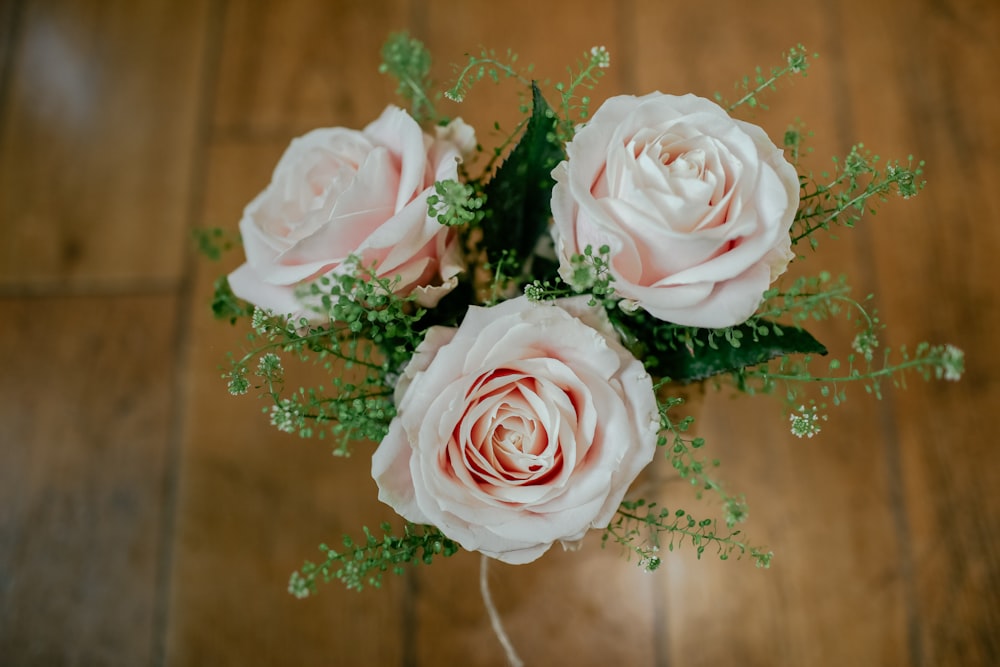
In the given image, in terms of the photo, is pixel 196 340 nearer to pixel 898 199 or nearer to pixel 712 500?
pixel 712 500

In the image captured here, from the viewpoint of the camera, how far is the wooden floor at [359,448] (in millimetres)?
890

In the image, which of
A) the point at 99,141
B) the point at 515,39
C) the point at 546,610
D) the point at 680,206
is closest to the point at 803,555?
the point at 546,610

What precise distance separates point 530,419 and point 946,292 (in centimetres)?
74

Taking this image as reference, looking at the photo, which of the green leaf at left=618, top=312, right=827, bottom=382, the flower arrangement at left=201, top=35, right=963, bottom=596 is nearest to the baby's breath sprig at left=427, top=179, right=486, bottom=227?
the flower arrangement at left=201, top=35, right=963, bottom=596

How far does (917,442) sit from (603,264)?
0.67m

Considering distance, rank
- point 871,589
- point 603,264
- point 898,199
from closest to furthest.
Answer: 1. point 603,264
2. point 871,589
3. point 898,199

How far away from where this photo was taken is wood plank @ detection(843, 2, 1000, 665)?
2.91 ft

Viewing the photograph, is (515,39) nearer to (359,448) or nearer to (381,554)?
(359,448)

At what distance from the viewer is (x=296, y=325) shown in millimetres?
503

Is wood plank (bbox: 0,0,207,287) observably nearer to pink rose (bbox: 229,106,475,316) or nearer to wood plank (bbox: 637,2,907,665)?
pink rose (bbox: 229,106,475,316)

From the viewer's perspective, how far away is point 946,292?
0.99 meters

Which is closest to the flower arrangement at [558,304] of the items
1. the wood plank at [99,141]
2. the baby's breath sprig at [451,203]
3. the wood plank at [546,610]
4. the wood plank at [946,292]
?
the baby's breath sprig at [451,203]

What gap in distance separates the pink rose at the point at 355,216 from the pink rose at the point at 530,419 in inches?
2.4

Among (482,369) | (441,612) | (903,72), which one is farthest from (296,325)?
(903,72)
